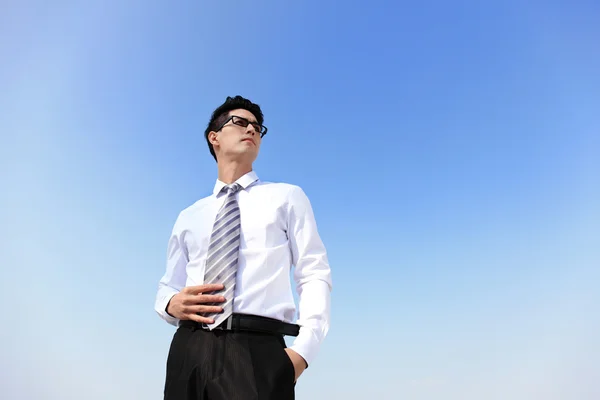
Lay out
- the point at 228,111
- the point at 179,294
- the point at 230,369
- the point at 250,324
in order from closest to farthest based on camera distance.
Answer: the point at 230,369 → the point at 250,324 → the point at 179,294 → the point at 228,111

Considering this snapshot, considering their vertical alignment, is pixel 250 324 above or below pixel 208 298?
below

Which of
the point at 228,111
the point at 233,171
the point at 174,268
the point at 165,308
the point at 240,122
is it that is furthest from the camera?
the point at 228,111

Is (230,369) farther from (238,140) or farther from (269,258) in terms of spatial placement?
(238,140)

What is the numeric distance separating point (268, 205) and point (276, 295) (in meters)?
0.68

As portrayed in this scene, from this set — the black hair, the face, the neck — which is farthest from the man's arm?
the black hair

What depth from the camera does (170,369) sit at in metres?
3.02

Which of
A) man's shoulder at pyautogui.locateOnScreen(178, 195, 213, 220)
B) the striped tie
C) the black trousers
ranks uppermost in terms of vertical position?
man's shoulder at pyautogui.locateOnScreen(178, 195, 213, 220)

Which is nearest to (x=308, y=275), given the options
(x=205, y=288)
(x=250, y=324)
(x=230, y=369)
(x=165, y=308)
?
(x=250, y=324)

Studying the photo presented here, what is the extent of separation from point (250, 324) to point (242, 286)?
0.95ft

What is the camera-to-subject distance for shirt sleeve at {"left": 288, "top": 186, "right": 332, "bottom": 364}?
122 inches

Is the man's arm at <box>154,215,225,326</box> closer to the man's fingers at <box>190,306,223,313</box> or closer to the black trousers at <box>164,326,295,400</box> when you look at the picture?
the man's fingers at <box>190,306,223,313</box>

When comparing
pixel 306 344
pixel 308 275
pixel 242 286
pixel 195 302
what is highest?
pixel 308 275

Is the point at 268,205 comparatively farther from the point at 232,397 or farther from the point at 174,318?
the point at 232,397

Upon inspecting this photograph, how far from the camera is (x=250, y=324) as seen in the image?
2.98 metres
